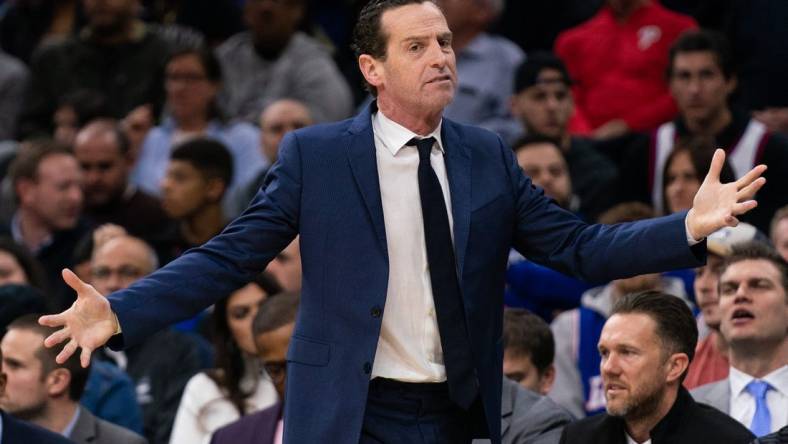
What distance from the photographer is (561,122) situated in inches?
334

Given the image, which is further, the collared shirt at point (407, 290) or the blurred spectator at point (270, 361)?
the blurred spectator at point (270, 361)

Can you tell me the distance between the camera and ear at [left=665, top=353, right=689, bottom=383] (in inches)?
198

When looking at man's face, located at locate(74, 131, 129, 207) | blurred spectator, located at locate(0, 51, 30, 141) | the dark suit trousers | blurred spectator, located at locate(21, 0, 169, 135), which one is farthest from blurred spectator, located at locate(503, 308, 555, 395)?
blurred spectator, located at locate(0, 51, 30, 141)

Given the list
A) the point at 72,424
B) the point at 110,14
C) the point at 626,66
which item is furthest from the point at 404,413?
the point at 110,14

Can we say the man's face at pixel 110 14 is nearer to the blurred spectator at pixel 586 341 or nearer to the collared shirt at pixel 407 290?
the blurred spectator at pixel 586 341

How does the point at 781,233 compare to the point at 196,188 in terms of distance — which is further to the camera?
the point at 196,188

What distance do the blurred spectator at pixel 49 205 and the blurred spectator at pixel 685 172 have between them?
10.6ft

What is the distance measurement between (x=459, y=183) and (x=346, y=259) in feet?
1.13

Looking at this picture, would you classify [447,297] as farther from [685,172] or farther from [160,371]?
[685,172]

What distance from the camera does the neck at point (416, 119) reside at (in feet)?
12.8

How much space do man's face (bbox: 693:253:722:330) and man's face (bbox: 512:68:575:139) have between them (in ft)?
7.60

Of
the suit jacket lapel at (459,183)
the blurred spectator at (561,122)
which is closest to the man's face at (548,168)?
the blurred spectator at (561,122)

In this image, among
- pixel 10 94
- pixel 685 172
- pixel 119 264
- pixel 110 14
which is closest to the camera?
pixel 685 172

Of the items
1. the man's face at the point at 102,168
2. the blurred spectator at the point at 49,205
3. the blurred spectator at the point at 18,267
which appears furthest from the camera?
the man's face at the point at 102,168
